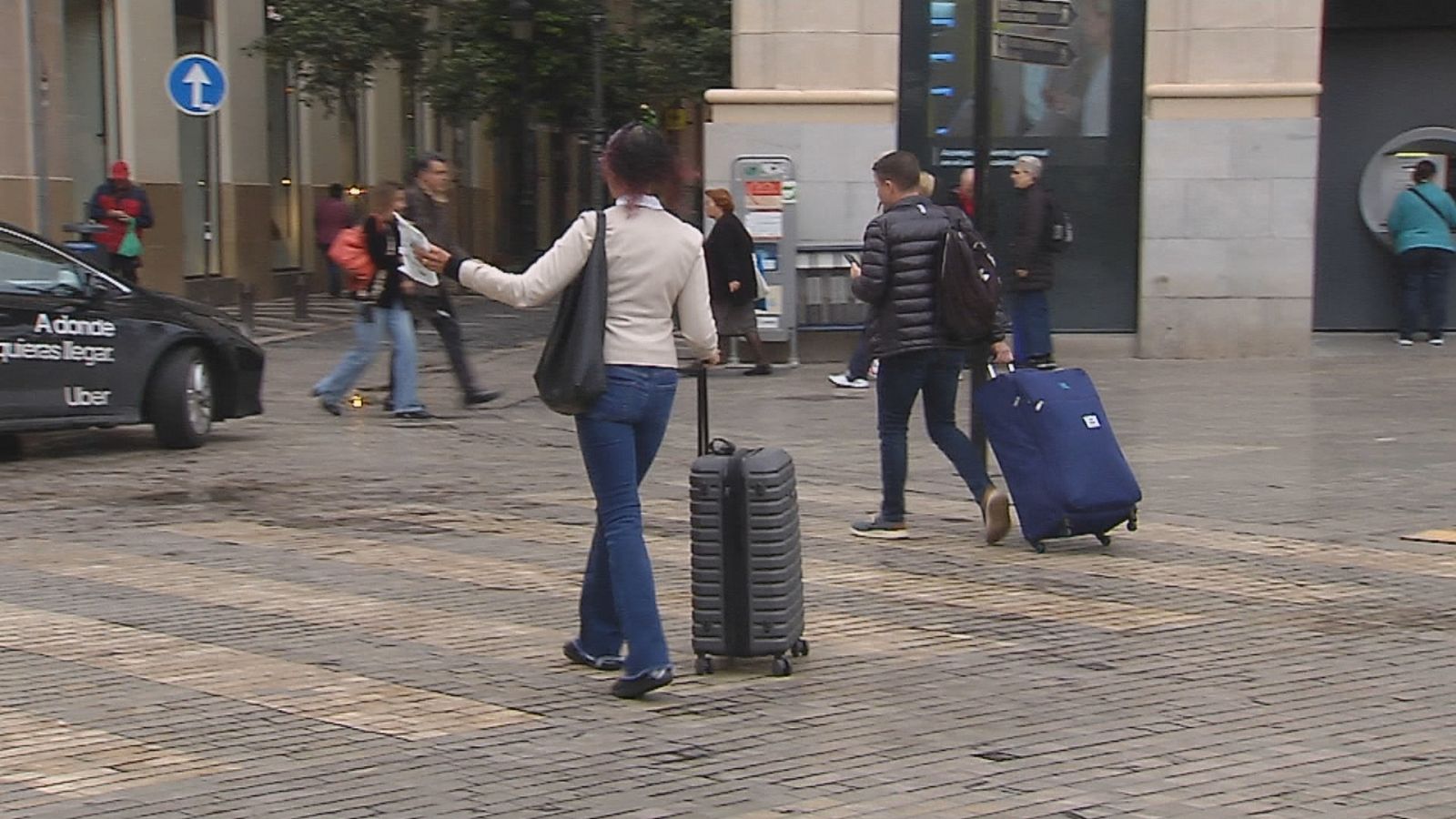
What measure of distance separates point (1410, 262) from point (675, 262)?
14.1 m

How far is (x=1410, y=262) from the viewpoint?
1869 centimetres

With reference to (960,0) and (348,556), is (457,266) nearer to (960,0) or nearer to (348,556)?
(348,556)

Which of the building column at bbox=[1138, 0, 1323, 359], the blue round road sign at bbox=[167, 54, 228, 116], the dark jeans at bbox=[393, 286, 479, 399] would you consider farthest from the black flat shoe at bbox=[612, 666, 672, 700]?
the blue round road sign at bbox=[167, 54, 228, 116]

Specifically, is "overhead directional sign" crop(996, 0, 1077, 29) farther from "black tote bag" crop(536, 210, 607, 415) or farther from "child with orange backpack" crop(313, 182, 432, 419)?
"child with orange backpack" crop(313, 182, 432, 419)

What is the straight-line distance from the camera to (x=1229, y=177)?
18.2 metres

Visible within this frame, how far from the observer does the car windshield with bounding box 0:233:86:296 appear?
11812 millimetres

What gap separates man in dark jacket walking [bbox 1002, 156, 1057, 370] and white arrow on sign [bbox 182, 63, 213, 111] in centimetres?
831

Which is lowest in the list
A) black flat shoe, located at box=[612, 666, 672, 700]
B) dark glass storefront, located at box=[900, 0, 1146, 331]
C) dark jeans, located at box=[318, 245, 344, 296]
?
dark jeans, located at box=[318, 245, 344, 296]

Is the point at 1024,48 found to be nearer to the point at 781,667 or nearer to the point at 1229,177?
the point at 781,667

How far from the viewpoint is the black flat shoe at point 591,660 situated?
6602 mm

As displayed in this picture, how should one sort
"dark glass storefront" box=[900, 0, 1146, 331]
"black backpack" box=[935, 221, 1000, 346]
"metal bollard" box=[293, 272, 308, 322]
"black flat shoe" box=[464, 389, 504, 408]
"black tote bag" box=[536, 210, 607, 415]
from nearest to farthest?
"black tote bag" box=[536, 210, 607, 415]
"black backpack" box=[935, 221, 1000, 346]
"black flat shoe" box=[464, 389, 504, 408]
"dark glass storefront" box=[900, 0, 1146, 331]
"metal bollard" box=[293, 272, 308, 322]

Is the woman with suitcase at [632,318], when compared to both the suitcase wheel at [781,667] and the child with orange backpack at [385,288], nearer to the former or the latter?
the suitcase wheel at [781,667]

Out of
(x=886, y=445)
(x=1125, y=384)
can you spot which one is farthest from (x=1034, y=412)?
(x=1125, y=384)

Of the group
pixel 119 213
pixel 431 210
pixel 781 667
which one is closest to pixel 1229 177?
pixel 431 210
